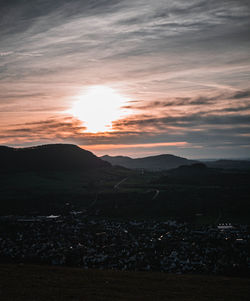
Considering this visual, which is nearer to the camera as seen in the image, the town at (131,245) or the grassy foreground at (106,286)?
the grassy foreground at (106,286)

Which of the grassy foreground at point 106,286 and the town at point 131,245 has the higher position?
the grassy foreground at point 106,286

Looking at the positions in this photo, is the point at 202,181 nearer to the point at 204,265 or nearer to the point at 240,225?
the point at 240,225

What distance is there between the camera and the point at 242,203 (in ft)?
378

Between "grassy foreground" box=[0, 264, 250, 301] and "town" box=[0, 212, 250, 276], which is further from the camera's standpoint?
"town" box=[0, 212, 250, 276]

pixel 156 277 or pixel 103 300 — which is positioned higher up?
pixel 103 300

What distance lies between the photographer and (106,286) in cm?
3216

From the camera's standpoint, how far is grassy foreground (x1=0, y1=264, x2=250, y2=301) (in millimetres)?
27969

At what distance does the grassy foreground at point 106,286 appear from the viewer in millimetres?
27969

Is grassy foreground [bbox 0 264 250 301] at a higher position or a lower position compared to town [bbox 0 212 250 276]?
higher

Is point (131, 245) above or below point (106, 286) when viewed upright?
below

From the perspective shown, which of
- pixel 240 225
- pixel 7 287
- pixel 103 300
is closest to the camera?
pixel 103 300

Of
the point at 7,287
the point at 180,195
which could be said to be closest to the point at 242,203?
the point at 180,195

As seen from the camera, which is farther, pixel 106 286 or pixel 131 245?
pixel 131 245

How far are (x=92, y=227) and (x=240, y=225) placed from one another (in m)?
44.2
